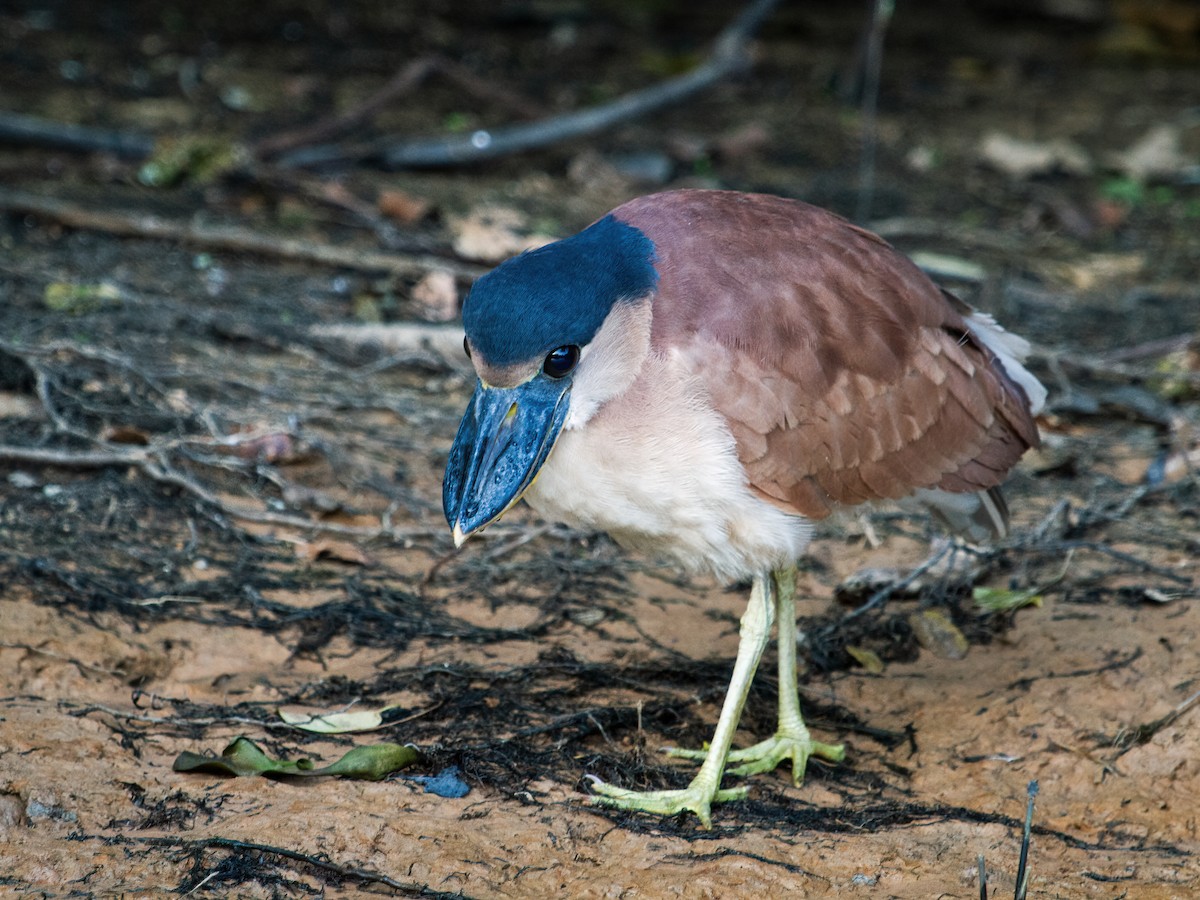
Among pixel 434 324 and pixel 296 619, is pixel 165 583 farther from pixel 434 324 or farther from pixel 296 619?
pixel 434 324

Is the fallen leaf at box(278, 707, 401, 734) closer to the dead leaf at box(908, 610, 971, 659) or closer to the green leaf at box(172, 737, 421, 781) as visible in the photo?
the green leaf at box(172, 737, 421, 781)

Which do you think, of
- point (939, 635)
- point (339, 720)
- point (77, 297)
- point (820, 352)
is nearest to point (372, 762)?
point (339, 720)

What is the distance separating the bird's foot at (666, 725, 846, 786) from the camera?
3.51m

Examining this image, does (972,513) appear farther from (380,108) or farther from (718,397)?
(380,108)

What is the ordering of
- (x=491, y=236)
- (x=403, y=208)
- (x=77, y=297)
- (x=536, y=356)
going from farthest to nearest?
1. (x=403, y=208)
2. (x=491, y=236)
3. (x=77, y=297)
4. (x=536, y=356)

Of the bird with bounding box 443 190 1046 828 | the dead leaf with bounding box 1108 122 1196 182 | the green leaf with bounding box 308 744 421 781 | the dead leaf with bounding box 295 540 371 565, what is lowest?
the dead leaf with bounding box 295 540 371 565

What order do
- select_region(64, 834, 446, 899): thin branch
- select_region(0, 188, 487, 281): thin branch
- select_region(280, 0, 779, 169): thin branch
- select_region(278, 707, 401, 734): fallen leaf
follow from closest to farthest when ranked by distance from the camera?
select_region(64, 834, 446, 899): thin branch < select_region(278, 707, 401, 734): fallen leaf < select_region(0, 188, 487, 281): thin branch < select_region(280, 0, 779, 169): thin branch

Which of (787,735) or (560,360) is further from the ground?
(560,360)

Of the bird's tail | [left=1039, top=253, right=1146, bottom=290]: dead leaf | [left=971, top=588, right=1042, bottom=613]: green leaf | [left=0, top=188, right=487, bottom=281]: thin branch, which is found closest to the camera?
the bird's tail

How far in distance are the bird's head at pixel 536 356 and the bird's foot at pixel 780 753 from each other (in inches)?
39.5

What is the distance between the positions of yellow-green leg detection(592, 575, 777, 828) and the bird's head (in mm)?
735

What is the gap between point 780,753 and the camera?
357 centimetres

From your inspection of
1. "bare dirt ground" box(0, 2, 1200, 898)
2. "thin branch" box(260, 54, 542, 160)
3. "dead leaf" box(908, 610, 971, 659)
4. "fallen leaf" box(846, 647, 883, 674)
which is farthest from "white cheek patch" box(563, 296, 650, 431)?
"thin branch" box(260, 54, 542, 160)

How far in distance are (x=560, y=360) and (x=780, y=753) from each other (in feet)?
4.35
